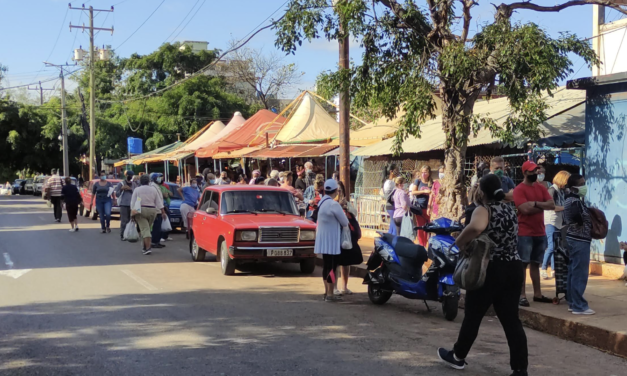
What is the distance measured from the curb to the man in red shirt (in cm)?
38

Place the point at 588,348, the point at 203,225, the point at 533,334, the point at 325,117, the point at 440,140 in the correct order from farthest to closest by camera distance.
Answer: the point at 325,117, the point at 440,140, the point at 203,225, the point at 533,334, the point at 588,348

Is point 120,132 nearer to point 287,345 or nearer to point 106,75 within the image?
point 106,75

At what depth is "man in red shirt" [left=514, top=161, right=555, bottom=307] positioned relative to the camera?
28.1 feet

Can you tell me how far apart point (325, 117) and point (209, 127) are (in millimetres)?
13847

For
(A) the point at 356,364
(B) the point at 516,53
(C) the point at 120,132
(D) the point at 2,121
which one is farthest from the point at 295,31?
(D) the point at 2,121

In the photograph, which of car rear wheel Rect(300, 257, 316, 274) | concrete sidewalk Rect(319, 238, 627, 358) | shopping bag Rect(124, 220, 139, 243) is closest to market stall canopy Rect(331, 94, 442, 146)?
shopping bag Rect(124, 220, 139, 243)

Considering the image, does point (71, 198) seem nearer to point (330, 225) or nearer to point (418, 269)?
point (330, 225)

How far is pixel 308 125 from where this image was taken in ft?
82.5

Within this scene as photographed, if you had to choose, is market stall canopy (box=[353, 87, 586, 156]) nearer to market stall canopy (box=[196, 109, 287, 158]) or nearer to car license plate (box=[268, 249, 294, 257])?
car license plate (box=[268, 249, 294, 257])

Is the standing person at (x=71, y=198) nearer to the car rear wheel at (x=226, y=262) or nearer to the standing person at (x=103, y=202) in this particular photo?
the standing person at (x=103, y=202)

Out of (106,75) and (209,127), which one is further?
(106,75)

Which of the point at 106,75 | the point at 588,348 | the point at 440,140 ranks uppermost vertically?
the point at 106,75

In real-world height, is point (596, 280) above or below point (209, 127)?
below

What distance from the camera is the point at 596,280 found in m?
10.8
